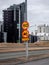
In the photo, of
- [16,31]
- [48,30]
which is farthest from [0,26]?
[48,30]

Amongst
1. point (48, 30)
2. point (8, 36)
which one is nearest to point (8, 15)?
point (8, 36)

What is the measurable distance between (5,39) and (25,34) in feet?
248

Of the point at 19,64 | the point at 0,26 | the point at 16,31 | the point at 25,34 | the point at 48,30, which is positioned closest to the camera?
the point at 19,64

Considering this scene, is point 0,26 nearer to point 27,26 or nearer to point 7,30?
point 7,30

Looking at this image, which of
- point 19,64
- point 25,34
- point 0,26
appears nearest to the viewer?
point 19,64

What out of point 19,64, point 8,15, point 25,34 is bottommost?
point 19,64

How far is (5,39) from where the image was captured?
328 feet

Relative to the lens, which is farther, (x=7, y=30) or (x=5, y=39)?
(x=7, y=30)

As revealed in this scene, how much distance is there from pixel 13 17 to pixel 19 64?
3408 inches

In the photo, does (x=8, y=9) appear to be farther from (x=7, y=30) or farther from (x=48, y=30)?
(x=48, y=30)

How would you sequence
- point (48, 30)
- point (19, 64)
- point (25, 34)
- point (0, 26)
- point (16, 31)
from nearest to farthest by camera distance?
point (19, 64) → point (25, 34) → point (16, 31) → point (0, 26) → point (48, 30)

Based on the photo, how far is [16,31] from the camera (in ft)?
322

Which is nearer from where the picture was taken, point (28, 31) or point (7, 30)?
point (28, 31)

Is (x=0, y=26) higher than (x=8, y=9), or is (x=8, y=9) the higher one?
(x=8, y=9)
